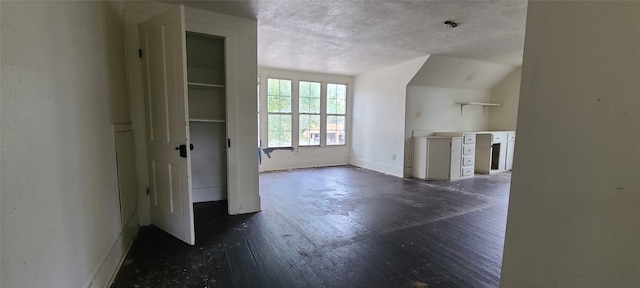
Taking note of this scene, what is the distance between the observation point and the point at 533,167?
85cm

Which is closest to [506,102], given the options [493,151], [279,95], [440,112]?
[493,151]

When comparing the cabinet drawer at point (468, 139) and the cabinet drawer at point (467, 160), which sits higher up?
the cabinet drawer at point (468, 139)

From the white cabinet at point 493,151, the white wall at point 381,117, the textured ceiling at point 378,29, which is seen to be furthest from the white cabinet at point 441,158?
the textured ceiling at point 378,29

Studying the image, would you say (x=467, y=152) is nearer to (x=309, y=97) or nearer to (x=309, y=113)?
→ (x=309, y=113)

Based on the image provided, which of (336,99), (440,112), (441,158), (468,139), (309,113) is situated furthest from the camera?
(336,99)

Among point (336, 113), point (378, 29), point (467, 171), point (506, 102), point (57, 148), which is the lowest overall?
point (467, 171)

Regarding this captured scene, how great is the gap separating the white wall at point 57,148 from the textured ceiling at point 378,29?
1.43m

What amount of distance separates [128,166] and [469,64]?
576cm

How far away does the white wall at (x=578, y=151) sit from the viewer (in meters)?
0.66

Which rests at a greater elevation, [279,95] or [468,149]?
[279,95]

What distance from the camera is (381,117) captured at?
5980 mm

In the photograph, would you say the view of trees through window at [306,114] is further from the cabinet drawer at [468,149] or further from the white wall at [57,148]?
the white wall at [57,148]

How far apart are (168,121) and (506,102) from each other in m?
7.15

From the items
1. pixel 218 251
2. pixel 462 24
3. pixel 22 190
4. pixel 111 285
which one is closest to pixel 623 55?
pixel 22 190
